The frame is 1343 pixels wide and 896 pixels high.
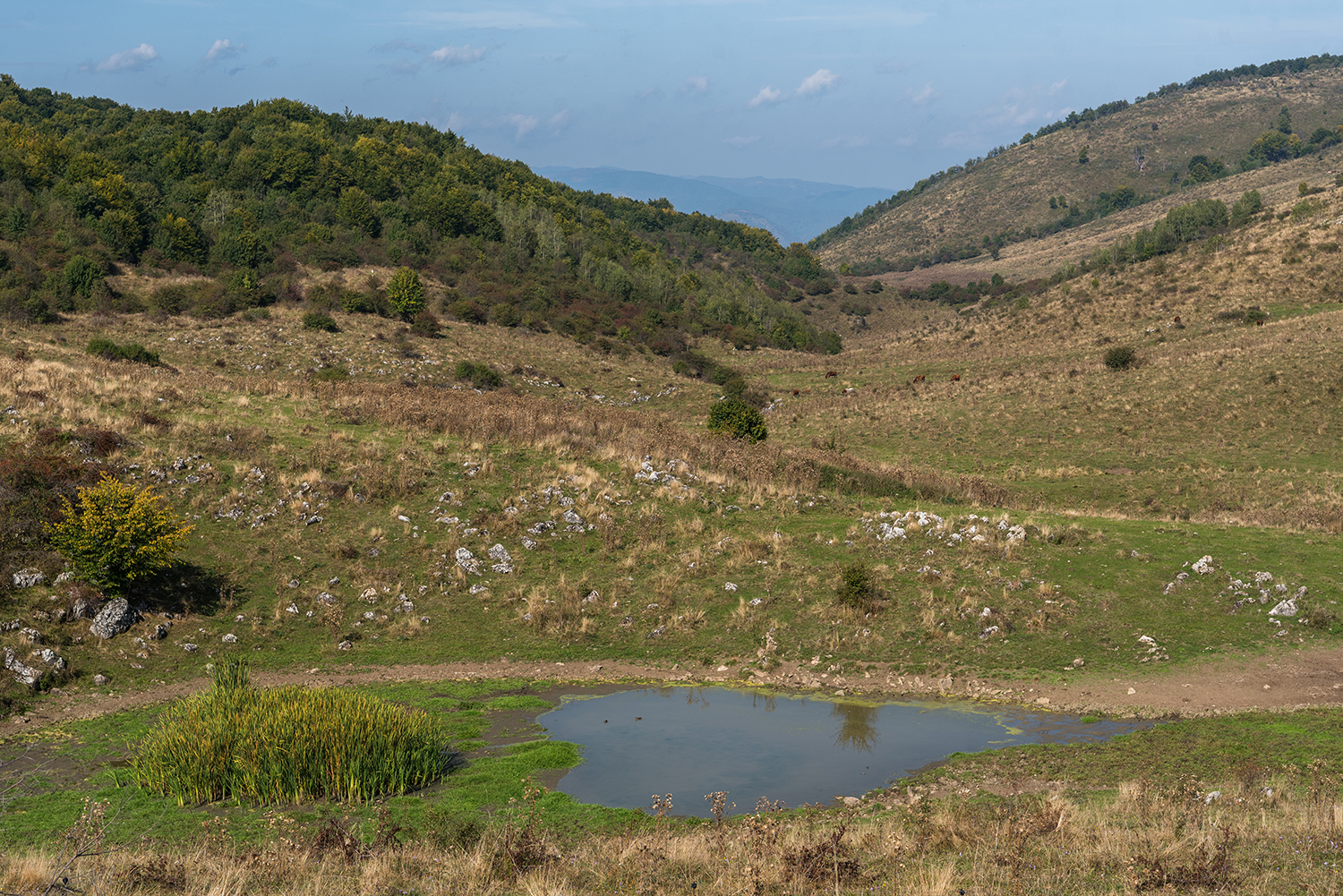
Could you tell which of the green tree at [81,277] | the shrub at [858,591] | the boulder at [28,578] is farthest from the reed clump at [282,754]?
the green tree at [81,277]

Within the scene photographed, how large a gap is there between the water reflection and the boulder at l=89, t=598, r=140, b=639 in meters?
13.4

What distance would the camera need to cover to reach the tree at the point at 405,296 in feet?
191

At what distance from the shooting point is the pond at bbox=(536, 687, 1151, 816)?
40.1ft

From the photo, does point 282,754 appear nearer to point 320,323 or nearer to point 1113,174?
point 320,323

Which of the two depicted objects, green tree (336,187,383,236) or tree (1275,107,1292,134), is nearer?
green tree (336,187,383,236)

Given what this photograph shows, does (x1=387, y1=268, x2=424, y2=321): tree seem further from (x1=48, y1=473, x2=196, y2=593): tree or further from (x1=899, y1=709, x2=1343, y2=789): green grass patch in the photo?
(x1=899, y1=709, x2=1343, y2=789): green grass patch

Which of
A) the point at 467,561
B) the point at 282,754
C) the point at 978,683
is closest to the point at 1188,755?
the point at 978,683

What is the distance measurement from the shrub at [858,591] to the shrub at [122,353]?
104ft

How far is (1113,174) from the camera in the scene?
586ft

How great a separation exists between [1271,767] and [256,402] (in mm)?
28430

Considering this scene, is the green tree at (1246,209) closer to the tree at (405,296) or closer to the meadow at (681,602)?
the meadow at (681,602)

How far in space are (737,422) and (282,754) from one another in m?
23.7

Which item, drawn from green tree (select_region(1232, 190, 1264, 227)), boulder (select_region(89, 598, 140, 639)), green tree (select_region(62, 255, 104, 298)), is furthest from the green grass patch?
green tree (select_region(1232, 190, 1264, 227))

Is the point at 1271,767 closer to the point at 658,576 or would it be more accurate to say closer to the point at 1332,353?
the point at 658,576
